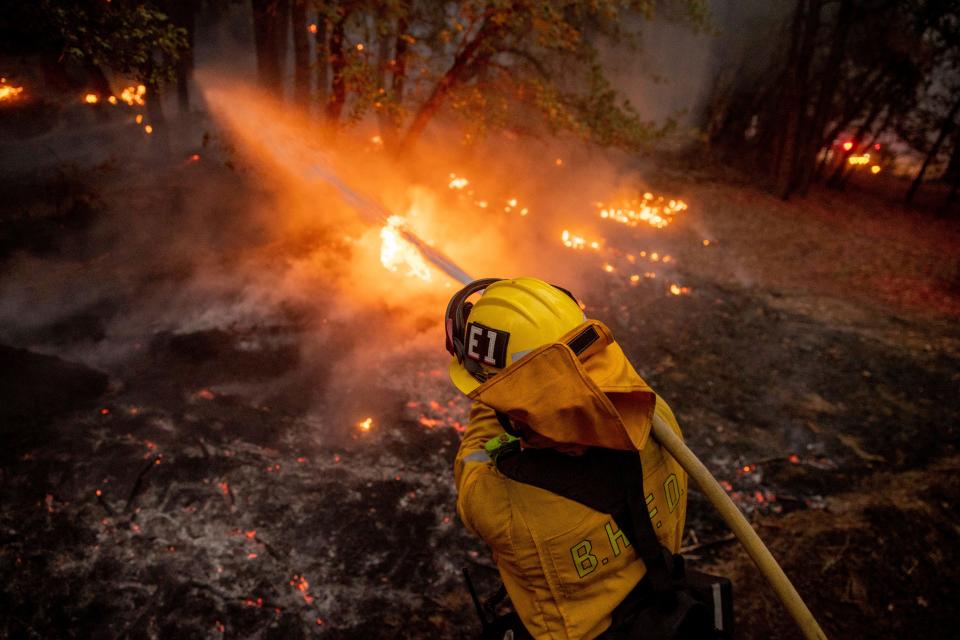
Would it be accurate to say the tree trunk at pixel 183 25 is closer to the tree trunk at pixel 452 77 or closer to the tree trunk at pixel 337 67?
the tree trunk at pixel 337 67

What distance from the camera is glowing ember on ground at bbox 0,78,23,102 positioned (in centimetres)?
943

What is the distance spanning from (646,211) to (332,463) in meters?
12.6

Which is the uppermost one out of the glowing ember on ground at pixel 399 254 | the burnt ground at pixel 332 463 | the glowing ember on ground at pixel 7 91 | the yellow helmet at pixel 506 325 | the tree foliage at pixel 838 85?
the tree foliage at pixel 838 85

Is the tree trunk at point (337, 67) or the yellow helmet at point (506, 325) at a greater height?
the tree trunk at point (337, 67)

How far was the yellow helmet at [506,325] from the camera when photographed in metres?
1.99

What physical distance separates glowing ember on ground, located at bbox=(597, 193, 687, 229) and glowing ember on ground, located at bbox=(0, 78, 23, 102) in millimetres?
13584

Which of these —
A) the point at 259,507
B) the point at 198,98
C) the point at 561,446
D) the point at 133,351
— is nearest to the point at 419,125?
the point at 133,351

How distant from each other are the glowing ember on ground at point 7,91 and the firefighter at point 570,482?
1267 cm

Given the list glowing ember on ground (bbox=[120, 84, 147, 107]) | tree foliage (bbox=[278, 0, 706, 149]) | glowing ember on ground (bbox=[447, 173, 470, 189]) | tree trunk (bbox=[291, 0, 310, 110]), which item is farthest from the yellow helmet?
glowing ember on ground (bbox=[120, 84, 147, 107])

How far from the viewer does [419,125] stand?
33.3 ft

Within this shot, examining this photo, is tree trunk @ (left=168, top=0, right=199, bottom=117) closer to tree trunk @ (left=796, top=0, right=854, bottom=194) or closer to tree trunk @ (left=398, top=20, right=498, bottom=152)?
tree trunk @ (left=398, top=20, right=498, bottom=152)

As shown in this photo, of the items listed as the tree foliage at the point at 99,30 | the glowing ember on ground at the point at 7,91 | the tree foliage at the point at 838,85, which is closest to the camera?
the tree foliage at the point at 99,30

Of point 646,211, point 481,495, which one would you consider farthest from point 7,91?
point 646,211

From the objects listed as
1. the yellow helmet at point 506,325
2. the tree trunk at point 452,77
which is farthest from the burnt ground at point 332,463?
the tree trunk at point 452,77
